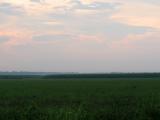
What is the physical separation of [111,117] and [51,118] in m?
2.09

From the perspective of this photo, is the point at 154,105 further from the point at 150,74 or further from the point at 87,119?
the point at 150,74

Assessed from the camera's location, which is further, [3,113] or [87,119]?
[3,113]

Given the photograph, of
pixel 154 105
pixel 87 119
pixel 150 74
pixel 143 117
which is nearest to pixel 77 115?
pixel 87 119

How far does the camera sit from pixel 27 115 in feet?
46.5

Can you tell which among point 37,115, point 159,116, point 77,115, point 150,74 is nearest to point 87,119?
point 77,115

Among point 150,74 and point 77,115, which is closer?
point 77,115

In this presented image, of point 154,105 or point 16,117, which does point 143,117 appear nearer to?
point 154,105

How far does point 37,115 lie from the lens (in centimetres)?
1421

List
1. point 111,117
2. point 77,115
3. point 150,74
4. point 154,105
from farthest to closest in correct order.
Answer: point 150,74, point 154,105, point 111,117, point 77,115

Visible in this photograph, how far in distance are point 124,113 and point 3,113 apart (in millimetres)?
3916

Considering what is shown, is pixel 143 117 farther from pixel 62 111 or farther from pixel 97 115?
pixel 62 111

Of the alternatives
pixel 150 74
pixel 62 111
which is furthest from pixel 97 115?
pixel 150 74

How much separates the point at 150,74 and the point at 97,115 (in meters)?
149

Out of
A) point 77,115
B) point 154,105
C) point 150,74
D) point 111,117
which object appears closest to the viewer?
point 77,115
